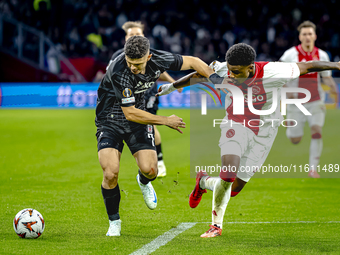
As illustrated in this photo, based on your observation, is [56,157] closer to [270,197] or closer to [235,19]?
[270,197]

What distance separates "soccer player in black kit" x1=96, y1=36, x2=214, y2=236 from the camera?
15.9 feet

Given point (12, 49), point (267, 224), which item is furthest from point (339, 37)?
point (267, 224)

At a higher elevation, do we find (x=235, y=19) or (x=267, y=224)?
(x=235, y=19)

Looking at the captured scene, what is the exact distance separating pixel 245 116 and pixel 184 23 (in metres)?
19.7

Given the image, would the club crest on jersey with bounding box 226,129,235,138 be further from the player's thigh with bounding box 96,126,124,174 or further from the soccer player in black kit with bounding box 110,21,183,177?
the soccer player in black kit with bounding box 110,21,183,177

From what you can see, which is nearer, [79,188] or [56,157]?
[79,188]

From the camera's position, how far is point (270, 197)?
7.02 m

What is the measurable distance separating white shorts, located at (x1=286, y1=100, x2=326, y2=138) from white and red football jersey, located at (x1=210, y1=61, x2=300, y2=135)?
3356 mm

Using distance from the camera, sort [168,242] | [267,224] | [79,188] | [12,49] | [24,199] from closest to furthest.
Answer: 1. [168,242]
2. [267,224]
3. [24,199]
4. [79,188]
5. [12,49]

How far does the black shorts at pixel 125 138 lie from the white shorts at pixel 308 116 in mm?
3772

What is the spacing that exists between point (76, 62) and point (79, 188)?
15549 mm

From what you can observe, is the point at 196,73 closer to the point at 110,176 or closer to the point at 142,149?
the point at 142,149

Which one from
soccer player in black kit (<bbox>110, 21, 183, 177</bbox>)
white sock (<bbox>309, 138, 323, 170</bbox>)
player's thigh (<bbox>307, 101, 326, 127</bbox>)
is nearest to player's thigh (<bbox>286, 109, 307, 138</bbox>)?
player's thigh (<bbox>307, 101, 326, 127</bbox>)

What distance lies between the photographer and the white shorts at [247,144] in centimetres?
499
